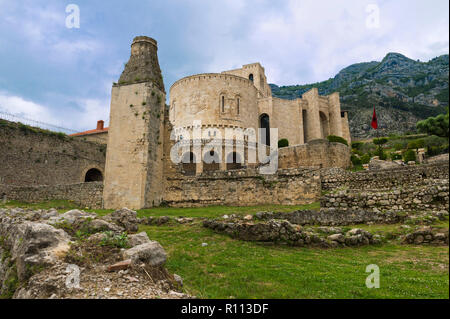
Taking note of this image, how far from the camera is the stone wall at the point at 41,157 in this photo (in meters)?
23.4

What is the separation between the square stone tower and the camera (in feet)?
52.3

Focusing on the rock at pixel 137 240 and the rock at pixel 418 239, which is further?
the rock at pixel 418 239

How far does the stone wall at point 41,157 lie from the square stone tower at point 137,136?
12798 mm

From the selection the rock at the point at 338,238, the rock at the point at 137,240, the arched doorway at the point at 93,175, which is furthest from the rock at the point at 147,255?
the arched doorway at the point at 93,175

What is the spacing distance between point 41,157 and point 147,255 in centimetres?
2624

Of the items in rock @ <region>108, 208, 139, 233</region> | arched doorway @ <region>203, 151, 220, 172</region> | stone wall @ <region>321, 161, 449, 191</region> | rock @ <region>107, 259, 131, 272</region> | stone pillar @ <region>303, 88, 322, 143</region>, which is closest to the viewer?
rock @ <region>107, 259, 131, 272</region>

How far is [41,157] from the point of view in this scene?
2536 cm

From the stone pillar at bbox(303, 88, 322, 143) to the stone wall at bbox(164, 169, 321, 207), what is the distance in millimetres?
30137

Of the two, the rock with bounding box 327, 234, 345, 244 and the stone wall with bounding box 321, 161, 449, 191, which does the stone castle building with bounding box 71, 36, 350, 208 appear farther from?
the rock with bounding box 327, 234, 345, 244

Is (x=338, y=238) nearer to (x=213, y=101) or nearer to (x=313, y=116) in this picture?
(x=213, y=101)

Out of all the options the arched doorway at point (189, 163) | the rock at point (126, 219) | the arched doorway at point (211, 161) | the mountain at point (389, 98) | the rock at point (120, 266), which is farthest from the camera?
the mountain at point (389, 98)

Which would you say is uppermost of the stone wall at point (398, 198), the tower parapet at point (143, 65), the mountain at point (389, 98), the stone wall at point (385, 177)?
the mountain at point (389, 98)

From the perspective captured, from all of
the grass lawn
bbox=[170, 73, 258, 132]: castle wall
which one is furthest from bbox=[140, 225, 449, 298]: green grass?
bbox=[170, 73, 258, 132]: castle wall

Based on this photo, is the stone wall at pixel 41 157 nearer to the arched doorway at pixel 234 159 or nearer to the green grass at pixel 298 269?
the arched doorway at pixel 234 159
